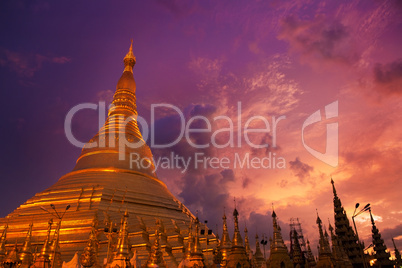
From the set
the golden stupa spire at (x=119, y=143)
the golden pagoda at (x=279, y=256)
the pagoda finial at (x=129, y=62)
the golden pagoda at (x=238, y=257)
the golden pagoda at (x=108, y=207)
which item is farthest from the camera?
the pagoda finial at (x=129, y=62)

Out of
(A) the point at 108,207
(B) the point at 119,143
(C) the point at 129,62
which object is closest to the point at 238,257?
(A) the point at 108,207

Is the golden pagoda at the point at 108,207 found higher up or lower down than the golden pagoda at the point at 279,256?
higher up

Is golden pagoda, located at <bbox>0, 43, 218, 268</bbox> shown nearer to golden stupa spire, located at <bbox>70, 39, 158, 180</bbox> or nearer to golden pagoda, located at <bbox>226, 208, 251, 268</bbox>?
golden stupa spire, located at <bbox>70, 39, 158, 180</bbox>

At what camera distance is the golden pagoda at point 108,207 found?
76.0 feet

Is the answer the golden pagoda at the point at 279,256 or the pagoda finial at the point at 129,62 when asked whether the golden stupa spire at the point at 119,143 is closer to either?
the pagoda finial at the point at 129,62

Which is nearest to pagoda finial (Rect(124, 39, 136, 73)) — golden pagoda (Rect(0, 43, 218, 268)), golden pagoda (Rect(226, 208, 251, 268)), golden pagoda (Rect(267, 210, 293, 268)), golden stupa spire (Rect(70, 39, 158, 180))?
golden stupa spire (Rect(70, 39, 158, 180))

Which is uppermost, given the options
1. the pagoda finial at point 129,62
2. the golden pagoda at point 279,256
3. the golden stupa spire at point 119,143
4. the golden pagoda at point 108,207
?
the pagoda finial at point 129,62

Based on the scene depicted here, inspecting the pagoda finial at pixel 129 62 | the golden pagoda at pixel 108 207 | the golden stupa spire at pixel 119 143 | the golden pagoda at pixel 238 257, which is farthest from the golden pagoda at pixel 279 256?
the pagoda finial at pixel 129 62

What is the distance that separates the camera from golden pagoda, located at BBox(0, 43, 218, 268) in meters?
23.2

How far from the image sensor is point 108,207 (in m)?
28.1

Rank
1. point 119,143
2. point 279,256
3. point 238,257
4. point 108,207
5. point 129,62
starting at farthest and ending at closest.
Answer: point 129,62 < point 119,143 < point 108,207 < point 279,256 < point 238,257

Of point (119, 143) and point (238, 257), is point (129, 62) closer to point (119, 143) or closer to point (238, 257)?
point (119, 143)

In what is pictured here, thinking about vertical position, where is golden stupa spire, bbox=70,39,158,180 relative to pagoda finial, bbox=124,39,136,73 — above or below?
below

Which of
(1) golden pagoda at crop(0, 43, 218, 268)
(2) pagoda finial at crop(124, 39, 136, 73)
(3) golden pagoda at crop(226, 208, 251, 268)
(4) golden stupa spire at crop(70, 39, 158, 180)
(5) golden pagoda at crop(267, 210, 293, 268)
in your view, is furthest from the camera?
(2) pagoda finial at crop(124, 39, 136, 73)
